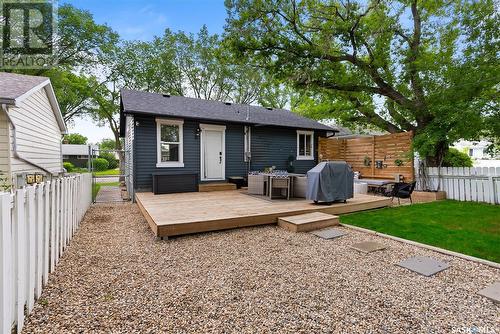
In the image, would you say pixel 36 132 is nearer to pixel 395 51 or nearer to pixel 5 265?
pixel 5 265

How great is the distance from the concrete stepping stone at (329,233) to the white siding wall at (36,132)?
287 inches

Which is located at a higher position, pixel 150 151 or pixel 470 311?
pixel 150 151

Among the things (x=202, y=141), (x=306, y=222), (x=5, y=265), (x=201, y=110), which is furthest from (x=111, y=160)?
(x=5, y=265)

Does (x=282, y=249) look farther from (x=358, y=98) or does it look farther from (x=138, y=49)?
(x=138, y=49)

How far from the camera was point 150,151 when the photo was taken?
8.39 meters

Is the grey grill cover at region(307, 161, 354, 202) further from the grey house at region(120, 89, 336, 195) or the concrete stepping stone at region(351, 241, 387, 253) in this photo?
the grey house at region(120, 89, 336, 195)

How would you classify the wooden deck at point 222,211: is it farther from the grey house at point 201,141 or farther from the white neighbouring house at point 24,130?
the white neighbouring house at point 24,130

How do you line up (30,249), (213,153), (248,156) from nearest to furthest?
(30,249) → (213,153) → (248,156)

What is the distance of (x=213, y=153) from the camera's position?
31.3 feet

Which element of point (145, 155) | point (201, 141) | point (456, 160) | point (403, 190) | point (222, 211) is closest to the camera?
point (222, 211)

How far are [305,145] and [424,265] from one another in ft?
29.6

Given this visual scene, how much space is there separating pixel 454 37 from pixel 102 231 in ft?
36.2

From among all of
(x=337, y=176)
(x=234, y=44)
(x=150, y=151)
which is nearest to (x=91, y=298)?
(x=337, y=176)

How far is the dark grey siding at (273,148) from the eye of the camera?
10.4m
